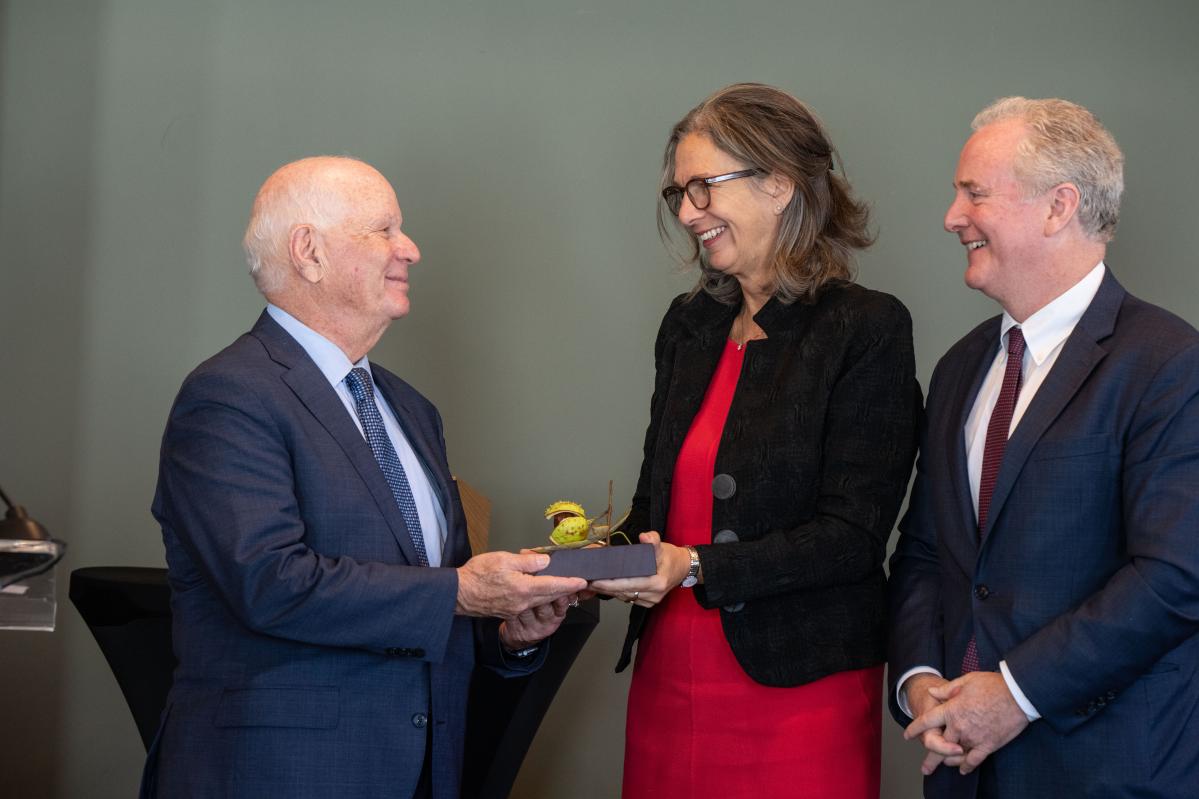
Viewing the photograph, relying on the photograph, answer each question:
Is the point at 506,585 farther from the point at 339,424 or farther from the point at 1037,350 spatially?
the point at 1037,350

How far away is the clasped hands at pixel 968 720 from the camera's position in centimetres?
217

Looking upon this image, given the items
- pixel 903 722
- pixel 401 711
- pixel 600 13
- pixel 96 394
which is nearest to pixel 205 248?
pixel 96 394

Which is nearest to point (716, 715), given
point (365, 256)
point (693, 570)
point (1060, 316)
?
point (693, 570)

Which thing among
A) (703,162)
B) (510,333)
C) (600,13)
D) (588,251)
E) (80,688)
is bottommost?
(80,688)

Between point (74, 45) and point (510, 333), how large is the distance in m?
1.70

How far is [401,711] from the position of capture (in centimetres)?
231

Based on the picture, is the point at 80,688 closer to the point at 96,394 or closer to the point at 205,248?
the point at 96,394

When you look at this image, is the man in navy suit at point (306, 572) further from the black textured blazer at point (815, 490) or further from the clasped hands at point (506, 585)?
the black textured blazer at point (815, 490)

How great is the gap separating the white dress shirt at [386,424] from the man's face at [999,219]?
3.80 feet

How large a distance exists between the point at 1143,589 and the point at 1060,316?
56 cm

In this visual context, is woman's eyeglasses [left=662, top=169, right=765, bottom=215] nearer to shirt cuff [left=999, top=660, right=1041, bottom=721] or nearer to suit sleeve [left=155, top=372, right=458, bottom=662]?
suit sleeve [left=155, top=372, right=458, bottom=662]

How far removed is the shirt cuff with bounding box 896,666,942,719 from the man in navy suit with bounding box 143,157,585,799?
66 cm

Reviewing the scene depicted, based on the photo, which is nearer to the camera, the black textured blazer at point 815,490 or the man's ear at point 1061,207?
the man's ear at point 1061,207

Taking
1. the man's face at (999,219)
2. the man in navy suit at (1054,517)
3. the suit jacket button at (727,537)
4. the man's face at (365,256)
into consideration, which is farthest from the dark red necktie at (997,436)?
the man's face at (365,256)
